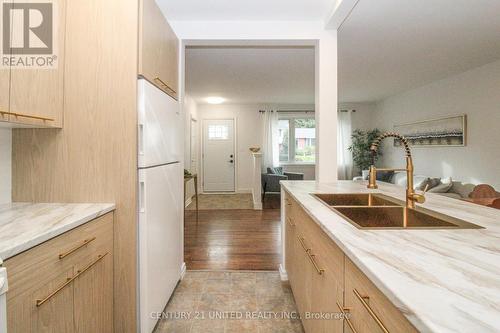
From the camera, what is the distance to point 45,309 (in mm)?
1056

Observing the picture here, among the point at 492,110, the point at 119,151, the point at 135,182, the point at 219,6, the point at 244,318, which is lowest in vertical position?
the point at 244,318

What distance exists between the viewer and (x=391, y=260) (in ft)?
2.31

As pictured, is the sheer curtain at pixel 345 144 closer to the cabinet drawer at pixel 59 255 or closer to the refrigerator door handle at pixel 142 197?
the refrigerator door handle at pixel 142 197

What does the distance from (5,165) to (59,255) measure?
79 centimetres

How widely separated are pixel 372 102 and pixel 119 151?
7323 millimetres

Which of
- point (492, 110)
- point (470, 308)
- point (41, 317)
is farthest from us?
point (492, 110)

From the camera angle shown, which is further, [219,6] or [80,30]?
[219,6]

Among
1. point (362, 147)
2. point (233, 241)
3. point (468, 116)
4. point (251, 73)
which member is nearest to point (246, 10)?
point (251, 73)

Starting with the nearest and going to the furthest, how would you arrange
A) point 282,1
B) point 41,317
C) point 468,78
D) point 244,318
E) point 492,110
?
point 41,317
point 244,318
point 282,1
point 492,110
point 468,78

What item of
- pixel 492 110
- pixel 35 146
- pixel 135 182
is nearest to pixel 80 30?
pixel 35 146

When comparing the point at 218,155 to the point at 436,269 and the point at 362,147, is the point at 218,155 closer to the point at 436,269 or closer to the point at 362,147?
the point at 362,147

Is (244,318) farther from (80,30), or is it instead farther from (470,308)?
(80,30)

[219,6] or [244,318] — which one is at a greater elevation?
[219,6]

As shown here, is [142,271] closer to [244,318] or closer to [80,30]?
[244,318]
